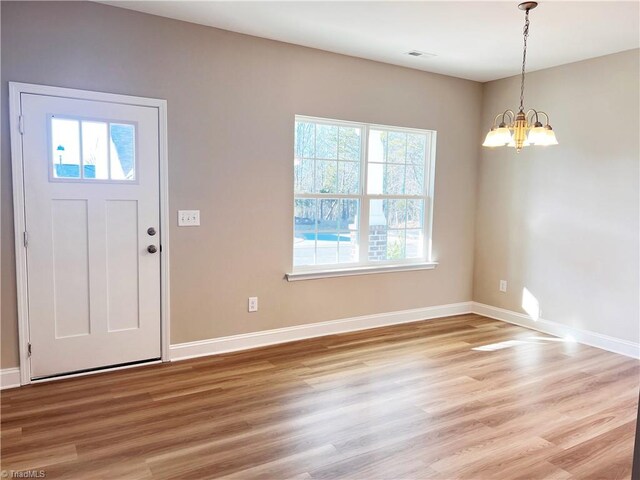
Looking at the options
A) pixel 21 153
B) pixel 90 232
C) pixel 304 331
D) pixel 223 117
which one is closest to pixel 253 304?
pixel 304 331

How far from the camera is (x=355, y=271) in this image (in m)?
4.51

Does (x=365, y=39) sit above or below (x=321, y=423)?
above

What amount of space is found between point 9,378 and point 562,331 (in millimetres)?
4634

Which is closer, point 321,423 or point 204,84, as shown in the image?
point 321,423

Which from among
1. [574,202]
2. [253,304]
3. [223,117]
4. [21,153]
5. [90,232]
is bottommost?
[253,304]

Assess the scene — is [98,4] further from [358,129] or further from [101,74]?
[358,129]

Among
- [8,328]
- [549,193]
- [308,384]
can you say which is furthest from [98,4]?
[549,193]

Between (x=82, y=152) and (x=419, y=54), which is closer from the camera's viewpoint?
(x=82, y=152)

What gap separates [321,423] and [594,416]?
1.69m

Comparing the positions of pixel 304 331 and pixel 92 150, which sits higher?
pixel 92 150

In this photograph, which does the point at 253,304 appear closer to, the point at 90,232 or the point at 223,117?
the point at 90,232

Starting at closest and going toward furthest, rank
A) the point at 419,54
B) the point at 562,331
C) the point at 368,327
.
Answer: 1. the point at 419,54
2. the point at 562,331
3. the point at 368,327

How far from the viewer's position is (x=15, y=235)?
3.05 m

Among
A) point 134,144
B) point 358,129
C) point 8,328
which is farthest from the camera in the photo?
point 358,129
